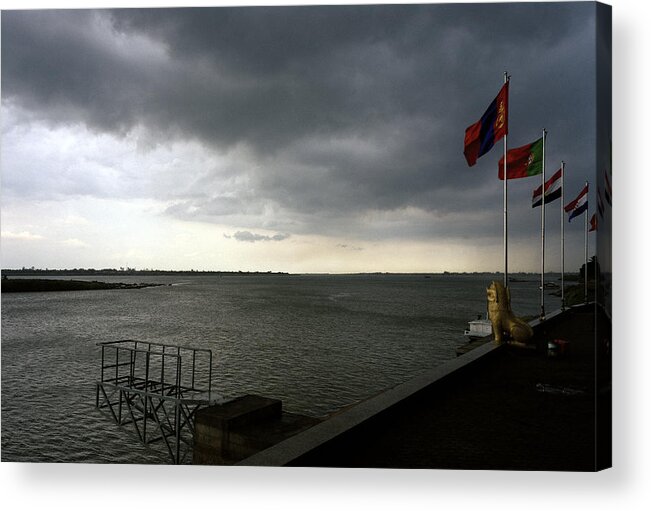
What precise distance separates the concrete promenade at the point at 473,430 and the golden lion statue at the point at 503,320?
1383 millimetres

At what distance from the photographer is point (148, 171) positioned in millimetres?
5664

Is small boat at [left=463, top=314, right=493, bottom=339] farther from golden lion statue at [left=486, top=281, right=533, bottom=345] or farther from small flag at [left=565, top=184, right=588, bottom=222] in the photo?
golden lion statue at [left=486, top=281, right=533, bottom=345]

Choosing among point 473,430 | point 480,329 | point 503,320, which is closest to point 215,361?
point 480,329

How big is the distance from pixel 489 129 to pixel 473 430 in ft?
14.7

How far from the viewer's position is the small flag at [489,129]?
625 cm

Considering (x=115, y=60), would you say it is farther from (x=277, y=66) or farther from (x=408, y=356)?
(x=408, y=356)

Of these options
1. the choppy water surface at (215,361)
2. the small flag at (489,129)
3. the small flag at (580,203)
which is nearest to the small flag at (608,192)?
the small flag at (489,129)

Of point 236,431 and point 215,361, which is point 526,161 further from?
point 215,361

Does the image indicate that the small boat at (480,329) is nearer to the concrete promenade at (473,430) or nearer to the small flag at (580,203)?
the small flag at (580,203)

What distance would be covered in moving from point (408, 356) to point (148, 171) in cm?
1328

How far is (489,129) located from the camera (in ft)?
21.6

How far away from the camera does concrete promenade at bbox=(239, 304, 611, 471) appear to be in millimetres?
3428

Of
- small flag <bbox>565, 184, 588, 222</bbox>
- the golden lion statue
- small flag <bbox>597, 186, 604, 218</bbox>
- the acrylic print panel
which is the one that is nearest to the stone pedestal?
the acrylic print panel

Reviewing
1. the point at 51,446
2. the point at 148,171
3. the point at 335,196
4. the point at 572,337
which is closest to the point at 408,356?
the point at 335,196
